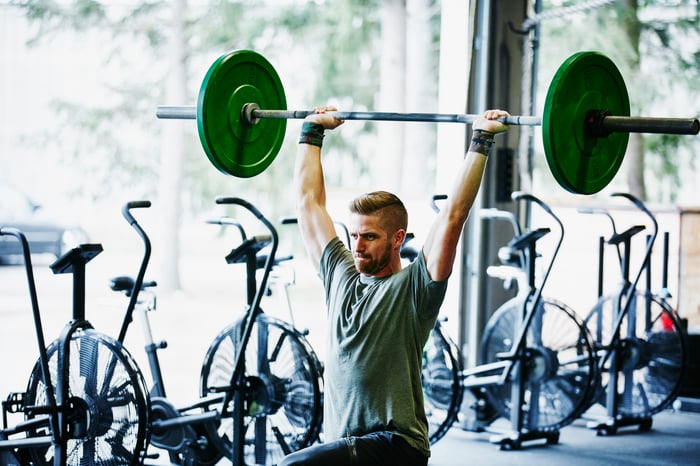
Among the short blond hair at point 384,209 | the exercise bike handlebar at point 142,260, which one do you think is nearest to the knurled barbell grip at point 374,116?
the short blond hair at point 384,209

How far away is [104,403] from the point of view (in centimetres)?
333

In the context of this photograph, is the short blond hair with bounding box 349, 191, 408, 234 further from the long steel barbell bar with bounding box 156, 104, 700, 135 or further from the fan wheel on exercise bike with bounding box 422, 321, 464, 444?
the fan wheel on exercise bike with bounding box 422, 321, 464, 444

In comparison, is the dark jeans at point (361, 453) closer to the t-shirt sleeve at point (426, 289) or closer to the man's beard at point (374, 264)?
the t-shirt sleeve at point (426, 289)

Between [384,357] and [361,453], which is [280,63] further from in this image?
[361,453]

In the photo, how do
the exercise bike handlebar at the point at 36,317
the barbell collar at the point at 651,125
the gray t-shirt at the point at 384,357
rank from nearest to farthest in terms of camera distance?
1. the barbell collar at the point at 651,125
2. the gray t-shirt at the point at 384,357
3. the exercise bike handlebar at the point at 36,317

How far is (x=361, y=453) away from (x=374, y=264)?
515 millimetres

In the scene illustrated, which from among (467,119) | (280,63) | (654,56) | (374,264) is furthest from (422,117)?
(280,63)

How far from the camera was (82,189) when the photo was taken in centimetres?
755

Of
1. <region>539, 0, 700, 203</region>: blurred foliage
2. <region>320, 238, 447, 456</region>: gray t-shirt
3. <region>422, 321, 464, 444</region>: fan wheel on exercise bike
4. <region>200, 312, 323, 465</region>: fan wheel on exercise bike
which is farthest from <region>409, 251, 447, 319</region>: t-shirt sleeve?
<region>539, 0, 700, 203</region>: blurred foliage

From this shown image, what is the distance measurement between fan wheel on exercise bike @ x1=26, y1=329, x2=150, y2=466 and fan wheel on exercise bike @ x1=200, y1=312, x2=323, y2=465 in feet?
1.87

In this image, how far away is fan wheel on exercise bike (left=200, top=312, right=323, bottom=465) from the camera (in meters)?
3.88

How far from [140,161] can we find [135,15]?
47.7 inches

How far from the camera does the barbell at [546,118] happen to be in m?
2.52

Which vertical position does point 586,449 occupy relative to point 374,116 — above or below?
below
